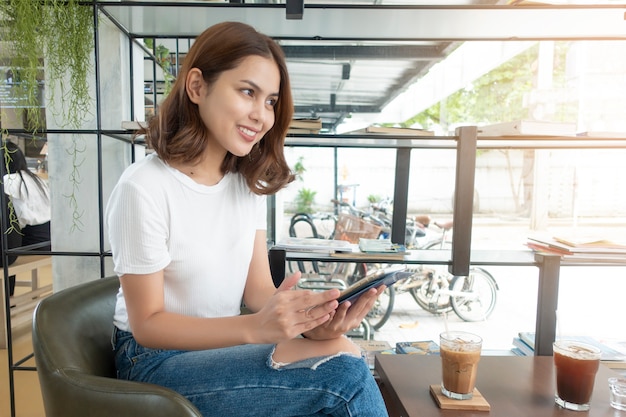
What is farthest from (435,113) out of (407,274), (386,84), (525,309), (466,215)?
(407,274)

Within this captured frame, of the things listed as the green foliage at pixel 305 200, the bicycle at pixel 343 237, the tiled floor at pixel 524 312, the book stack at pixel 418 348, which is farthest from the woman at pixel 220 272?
the tiled floor at pixel 524 312

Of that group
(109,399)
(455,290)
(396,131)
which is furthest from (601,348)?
(455,290)

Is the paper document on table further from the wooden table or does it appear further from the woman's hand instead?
the woman's hand

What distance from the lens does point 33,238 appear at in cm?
300

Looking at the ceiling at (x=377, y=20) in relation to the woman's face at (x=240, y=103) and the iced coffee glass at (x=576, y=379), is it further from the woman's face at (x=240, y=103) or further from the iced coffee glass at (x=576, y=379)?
the iced coffee glass at (x=576, y=379)

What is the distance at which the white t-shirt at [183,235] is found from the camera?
3.05ft

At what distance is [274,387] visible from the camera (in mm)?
861

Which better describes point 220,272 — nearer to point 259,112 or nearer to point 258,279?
point 258,279

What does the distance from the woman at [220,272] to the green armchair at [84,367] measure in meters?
0.06

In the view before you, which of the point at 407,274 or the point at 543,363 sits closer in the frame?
the point at 407,274

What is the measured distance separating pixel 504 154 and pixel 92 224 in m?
3.15

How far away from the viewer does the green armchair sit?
0.76 m

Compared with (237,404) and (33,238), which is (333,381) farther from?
(33,238)

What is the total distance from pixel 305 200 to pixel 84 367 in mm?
2522
